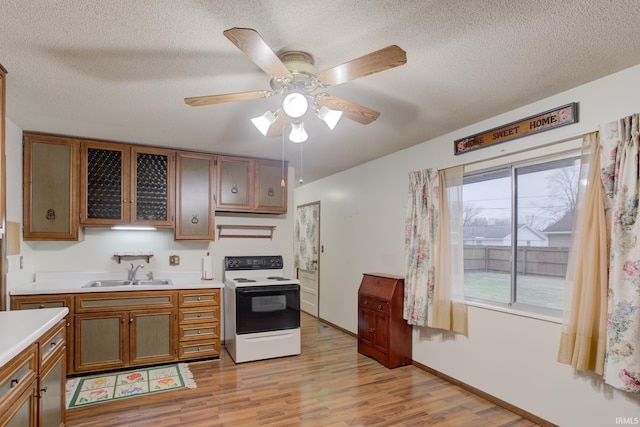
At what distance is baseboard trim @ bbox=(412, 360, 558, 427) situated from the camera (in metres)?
2.54

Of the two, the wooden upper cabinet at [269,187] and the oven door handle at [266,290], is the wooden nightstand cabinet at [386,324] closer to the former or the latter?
the oven door handle at [266,290]

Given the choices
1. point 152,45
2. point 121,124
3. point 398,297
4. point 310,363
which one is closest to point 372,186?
point 398,297

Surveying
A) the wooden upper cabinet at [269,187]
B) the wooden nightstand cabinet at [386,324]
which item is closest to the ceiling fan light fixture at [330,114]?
the wooden nightstand cabinet at [386,324]

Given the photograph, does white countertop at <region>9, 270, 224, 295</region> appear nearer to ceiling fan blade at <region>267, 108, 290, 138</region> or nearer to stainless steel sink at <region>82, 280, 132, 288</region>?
stainless steel sink at <region>82, 280, 132, 288</region>

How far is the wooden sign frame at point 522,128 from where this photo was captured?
2.44 m

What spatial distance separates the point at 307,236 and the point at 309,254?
338mm

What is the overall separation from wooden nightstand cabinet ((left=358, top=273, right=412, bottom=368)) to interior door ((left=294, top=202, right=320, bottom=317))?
196 cm

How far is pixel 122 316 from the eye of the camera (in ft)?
11.3

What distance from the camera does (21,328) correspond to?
5.83ft

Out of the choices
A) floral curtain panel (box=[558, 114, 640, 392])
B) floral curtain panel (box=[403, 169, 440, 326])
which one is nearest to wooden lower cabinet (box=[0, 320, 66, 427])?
floral curtain panel (box=[403, 169, 440, 326])

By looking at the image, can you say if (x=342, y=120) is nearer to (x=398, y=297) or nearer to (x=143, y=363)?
(x=398, y=297)

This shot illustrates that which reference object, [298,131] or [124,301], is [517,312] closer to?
[298,131]

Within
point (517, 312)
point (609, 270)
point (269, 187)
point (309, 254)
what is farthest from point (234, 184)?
point (609, 270)

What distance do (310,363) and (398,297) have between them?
1.16 metres
